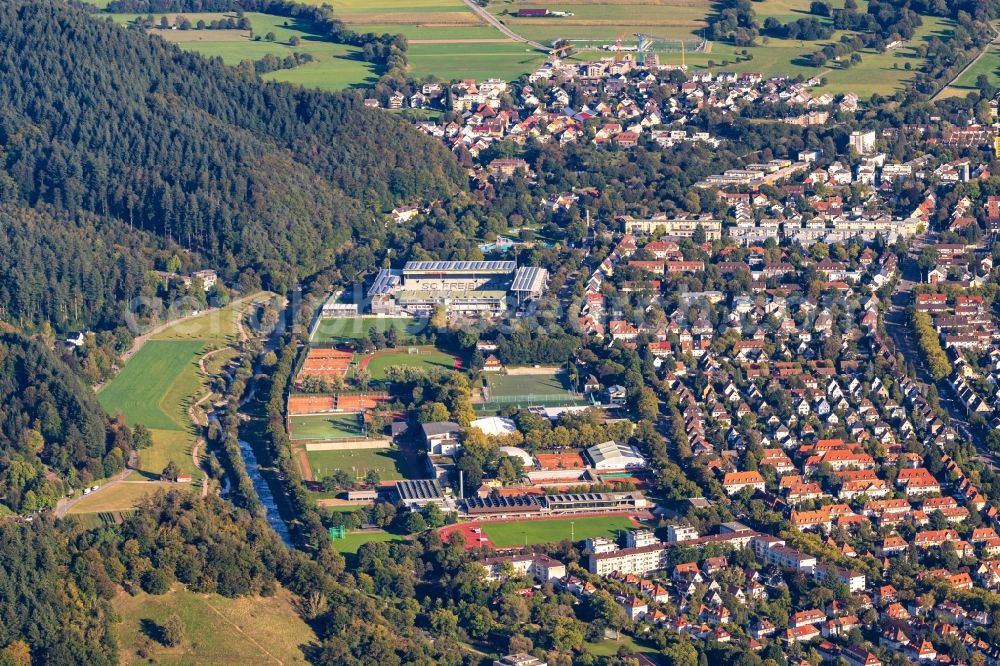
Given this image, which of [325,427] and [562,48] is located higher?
[562,48]

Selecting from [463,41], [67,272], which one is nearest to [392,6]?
[463,41]

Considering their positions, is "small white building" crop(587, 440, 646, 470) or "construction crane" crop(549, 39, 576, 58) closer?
"small white building" crop(587, 440, 646, 470)

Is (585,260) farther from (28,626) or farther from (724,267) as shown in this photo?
(28,626)

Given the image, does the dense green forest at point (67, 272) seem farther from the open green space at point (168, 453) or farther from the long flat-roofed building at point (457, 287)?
the open green space at point (168, 453)

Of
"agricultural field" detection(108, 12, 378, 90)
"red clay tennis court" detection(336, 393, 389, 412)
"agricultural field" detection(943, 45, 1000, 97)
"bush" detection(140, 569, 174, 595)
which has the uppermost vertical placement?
"agricultural field" detection(943, 45, 1000, 97)

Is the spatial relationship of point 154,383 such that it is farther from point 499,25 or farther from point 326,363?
point 499,25

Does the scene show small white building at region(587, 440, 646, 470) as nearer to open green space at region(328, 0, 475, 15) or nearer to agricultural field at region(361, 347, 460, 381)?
agricultural field at region(361, 347, 460, 381)

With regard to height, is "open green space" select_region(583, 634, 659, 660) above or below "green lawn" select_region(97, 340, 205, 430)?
above

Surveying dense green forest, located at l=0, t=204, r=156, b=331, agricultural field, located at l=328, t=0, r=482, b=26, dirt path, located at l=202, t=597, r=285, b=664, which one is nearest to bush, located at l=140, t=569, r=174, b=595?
dirt path, located at l=202, t=597, r=285, b=664
